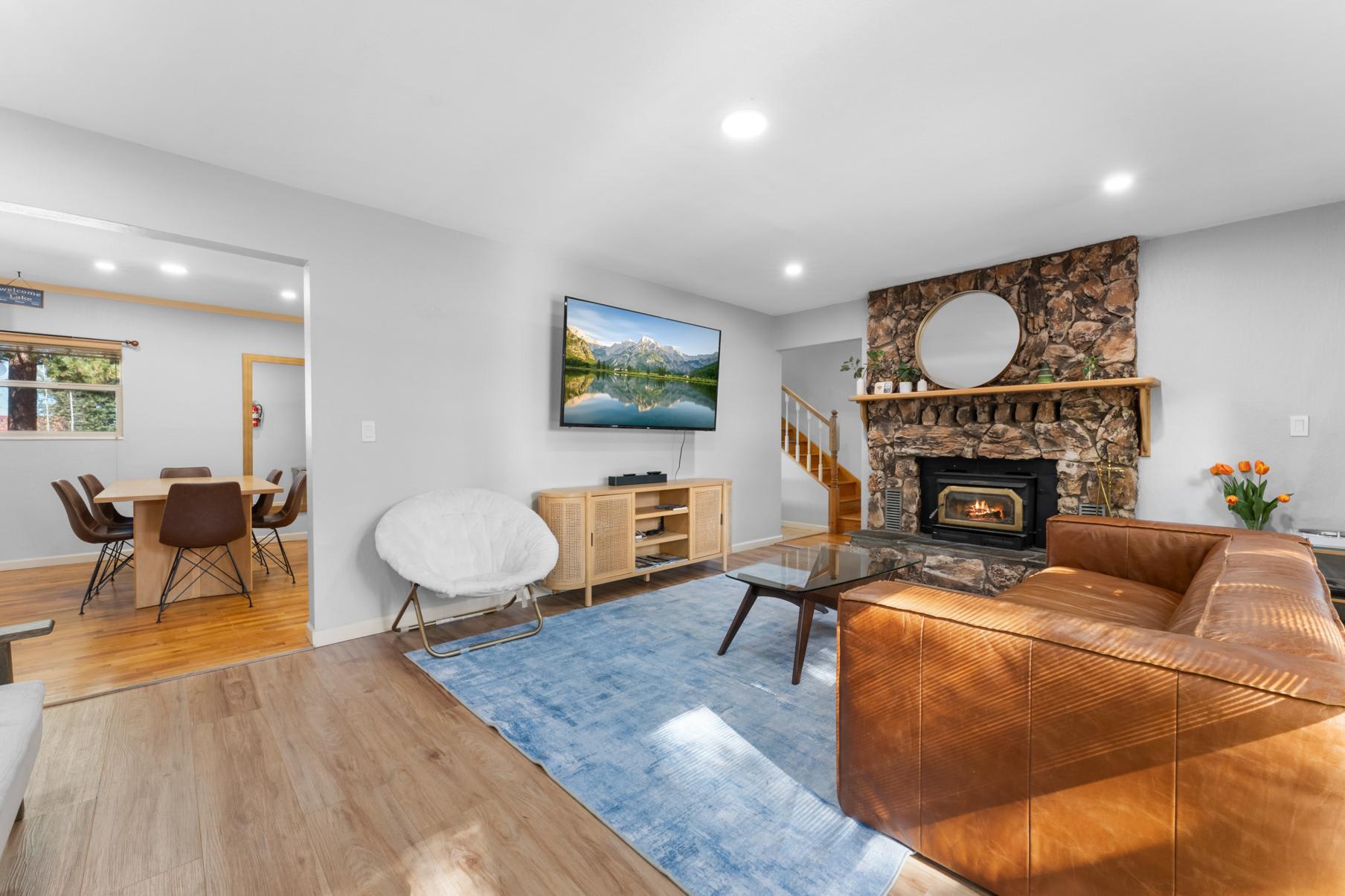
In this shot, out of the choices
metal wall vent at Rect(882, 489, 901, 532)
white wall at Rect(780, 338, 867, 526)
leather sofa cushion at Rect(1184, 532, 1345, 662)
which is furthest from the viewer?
white wall at Rect(780, 338, 867, 526)

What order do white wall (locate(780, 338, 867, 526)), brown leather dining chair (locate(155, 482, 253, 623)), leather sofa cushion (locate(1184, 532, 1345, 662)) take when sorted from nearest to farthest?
1. leather sofa cushion (locate(1184, 532, 1345, 662))
2. brown leather dining chair (locate(155, 482, 253, 623))
3. white wall (locate(780, 338, 867, 526))

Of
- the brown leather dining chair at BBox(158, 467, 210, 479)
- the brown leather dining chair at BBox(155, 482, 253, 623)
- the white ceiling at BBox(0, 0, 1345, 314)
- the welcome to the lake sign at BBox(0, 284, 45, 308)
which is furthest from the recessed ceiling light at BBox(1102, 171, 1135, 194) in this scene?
the welcome to the lake sign at BBox(0, 284, 45, 308)

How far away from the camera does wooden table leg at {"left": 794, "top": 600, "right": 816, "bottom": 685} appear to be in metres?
→ 2.46

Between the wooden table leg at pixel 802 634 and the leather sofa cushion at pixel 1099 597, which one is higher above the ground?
the leather sofa cushion at pixel 1099 597

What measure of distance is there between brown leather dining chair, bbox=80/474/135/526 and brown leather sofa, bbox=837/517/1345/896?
5.15 meters

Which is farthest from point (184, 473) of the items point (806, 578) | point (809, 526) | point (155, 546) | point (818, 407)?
point (818, 407)

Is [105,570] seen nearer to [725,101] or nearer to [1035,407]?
[725,101]

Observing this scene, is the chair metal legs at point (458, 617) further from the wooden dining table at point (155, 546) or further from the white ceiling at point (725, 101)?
the white ceiling at point (725, 101)

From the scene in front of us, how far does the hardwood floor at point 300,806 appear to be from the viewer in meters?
1.40

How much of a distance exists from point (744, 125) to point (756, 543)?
414 centimetres

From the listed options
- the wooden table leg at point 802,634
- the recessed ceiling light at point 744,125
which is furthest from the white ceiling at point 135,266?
the wooden table leg at point 802,634

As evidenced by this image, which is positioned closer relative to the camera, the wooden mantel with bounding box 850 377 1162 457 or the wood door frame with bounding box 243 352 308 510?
the wooden mantel with bounding box 850 377 1162 457

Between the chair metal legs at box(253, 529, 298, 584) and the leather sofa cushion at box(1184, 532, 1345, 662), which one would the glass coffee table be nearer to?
the leather sofa cushion at box(1184, 532, 1345, 662)

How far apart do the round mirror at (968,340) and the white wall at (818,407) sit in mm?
2251
